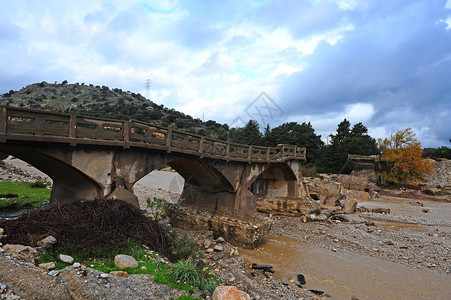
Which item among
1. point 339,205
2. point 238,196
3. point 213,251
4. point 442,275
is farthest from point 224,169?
point 339,205

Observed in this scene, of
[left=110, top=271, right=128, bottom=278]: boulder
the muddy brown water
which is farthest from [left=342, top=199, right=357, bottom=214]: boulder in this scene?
[left=110, top=271, right=128, bottom=278]: boulder

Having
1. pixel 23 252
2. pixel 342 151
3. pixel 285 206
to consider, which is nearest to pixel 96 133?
pixel 23 252

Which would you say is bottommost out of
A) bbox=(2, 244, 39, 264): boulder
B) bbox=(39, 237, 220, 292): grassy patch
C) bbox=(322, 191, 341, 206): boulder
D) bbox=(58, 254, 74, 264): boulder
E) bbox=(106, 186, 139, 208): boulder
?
bbox=(322, 191, 341, 206): boulder

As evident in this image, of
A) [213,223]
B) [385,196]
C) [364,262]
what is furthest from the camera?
[385,196]

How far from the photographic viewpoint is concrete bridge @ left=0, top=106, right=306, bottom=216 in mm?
7746

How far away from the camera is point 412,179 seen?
37.5m

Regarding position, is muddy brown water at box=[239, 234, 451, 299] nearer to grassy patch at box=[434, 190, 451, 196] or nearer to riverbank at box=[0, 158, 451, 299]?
riverbank at box=[0, 158, 451, 299]

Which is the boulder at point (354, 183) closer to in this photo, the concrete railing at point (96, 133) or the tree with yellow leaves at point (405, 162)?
the tree with yellow leaves at point (405, 162)

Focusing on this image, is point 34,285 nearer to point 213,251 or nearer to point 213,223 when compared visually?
point 213,251

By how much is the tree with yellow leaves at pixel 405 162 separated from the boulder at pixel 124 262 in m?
42.0

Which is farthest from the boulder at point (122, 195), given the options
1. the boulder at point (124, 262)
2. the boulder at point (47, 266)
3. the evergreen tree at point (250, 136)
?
the evergreen tree at point (250, 136)

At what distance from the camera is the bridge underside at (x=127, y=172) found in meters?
8.63

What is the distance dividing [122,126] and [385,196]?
3772 centimetres

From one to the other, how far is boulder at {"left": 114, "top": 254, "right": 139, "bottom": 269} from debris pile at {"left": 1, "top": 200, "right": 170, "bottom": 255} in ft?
2.13
